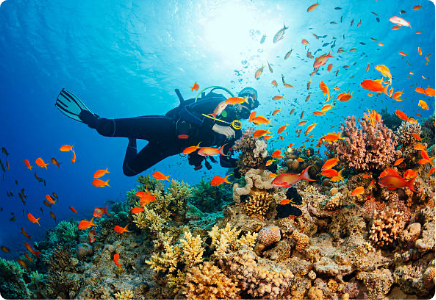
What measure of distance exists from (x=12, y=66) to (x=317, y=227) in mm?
40991

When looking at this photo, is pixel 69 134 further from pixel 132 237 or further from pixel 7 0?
pixel 132 237

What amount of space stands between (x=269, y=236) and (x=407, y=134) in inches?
162

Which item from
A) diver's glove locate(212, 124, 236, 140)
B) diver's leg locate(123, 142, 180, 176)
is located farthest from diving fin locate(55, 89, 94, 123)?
diver's glove locate(212, 124, 236, 140)

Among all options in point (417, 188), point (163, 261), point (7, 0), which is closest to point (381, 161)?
point (417, 188)

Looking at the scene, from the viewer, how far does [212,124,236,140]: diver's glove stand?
603 cm

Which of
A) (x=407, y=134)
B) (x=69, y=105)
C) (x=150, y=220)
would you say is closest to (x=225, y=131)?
(x=150, y=220)

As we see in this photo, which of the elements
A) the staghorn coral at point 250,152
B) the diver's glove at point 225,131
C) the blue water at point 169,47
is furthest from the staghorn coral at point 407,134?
the blue water at point 169,47

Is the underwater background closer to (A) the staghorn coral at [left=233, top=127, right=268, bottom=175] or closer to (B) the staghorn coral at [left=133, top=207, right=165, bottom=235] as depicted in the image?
(A) the staghorn coral at [left=233, top=127, right=268, bottom=175]

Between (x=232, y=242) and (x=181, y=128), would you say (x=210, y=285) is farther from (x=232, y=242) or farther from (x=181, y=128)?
(x=181, y=128)

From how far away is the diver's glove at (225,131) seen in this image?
603cm

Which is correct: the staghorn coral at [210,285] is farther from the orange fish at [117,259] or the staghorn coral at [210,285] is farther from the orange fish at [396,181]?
the orange fish at [396,181]

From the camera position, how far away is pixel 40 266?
678 centimetres

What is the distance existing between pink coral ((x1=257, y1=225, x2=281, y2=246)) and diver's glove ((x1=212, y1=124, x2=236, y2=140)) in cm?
344

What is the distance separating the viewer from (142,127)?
662cm
